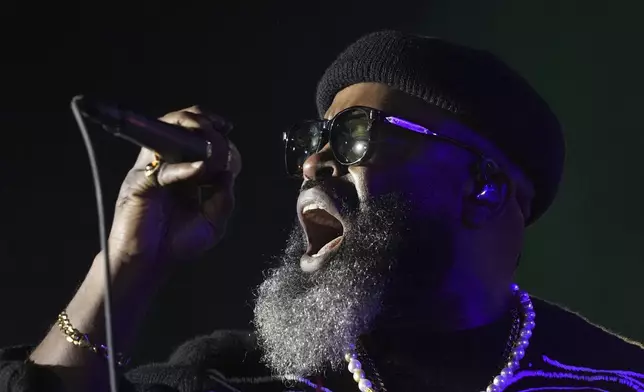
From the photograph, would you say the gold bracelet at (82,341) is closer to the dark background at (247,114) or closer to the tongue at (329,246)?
the tongue at (329,246)

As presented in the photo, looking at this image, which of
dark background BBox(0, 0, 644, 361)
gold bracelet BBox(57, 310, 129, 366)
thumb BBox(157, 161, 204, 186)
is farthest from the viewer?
dark background BBox(0, 0, 644, 361)

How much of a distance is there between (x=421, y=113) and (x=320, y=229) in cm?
33

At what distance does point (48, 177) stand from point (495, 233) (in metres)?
1.09

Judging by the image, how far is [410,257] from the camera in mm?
1451

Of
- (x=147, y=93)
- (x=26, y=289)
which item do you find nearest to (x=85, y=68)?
(x=147, y=93)

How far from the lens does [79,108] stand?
35.2 inches

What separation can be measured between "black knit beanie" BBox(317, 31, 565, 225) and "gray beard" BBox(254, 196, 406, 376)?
0.89 ft

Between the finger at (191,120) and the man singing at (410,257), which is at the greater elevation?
the finger at (191,120)

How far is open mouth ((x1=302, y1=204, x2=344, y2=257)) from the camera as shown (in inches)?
59.1

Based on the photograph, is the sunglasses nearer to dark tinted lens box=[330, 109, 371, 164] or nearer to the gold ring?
dark tinted lens box=[330, 109, 371, 164]

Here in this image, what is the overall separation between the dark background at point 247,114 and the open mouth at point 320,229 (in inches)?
22.3

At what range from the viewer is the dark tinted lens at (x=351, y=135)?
147 centimetres

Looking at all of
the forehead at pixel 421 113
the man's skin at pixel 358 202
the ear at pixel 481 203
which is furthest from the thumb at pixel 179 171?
the ear at pixel 481 203

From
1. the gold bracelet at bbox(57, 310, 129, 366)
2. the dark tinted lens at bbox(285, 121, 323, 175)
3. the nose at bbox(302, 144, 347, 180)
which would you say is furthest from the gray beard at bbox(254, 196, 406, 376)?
the gold bracelet at bbox(57, 310, 129, 366)
